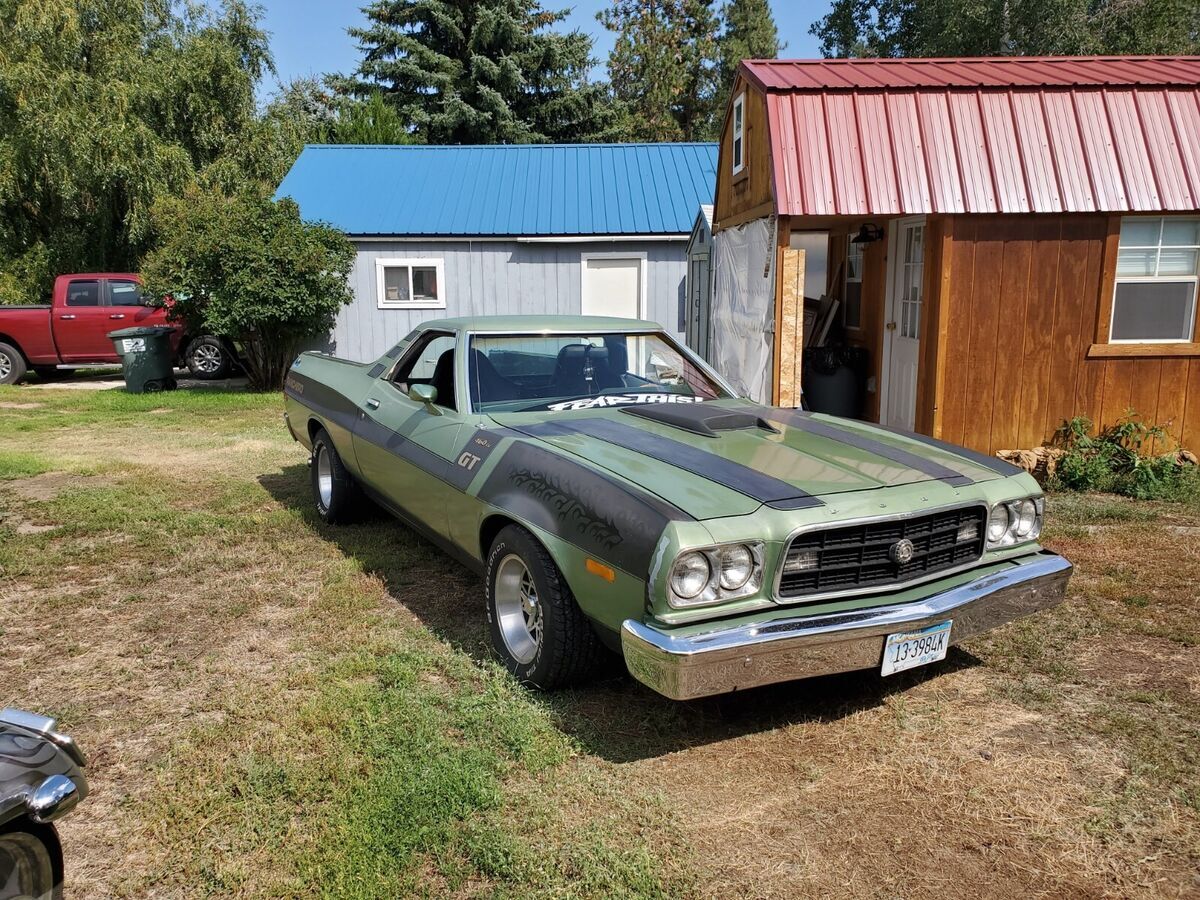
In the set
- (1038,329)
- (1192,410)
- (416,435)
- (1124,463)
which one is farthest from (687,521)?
(1192,410)

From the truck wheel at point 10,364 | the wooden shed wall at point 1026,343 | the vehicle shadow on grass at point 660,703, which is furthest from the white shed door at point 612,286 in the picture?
the vehicle shadow on grass at point 660,703

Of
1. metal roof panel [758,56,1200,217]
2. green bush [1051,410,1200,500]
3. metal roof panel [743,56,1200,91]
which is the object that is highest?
metal roof panel [743,56,1200,91]

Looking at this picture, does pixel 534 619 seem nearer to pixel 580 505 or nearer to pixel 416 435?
pixel 580 505

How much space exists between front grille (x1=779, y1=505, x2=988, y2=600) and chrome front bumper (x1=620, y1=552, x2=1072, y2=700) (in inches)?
4.5

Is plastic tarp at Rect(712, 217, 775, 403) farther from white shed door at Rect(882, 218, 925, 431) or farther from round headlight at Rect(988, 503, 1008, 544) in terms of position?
round headlight at Rect(988, 503, 1008, 544)

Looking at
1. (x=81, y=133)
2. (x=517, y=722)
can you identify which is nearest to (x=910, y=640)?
(x=517, y=722)

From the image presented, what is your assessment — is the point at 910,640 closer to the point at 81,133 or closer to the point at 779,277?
the point at 779,277

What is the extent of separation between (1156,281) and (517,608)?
717 cm

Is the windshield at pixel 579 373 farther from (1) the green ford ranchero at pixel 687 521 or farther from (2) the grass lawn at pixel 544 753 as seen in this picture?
(2) the grass lawn at pixel 544 753

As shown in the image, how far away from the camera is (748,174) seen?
995cm

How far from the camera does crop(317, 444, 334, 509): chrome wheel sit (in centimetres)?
→ 634

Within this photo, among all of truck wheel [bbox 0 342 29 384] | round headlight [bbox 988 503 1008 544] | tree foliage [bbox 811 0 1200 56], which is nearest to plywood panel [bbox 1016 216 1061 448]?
round headlight [bbox 988 503 1008 544]

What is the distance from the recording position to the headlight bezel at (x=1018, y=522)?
150 inches

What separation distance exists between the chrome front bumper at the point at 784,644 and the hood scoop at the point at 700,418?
1200 millimetres
